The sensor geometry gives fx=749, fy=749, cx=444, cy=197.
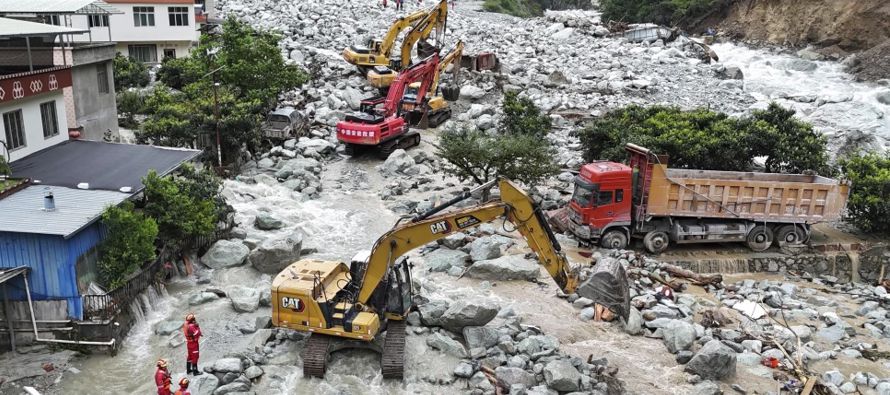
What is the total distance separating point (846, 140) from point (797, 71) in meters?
16.2

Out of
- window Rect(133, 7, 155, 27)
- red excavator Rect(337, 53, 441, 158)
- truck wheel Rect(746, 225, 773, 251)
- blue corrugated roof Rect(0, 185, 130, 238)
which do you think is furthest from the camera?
window Rect(133, 7, 155, 27)

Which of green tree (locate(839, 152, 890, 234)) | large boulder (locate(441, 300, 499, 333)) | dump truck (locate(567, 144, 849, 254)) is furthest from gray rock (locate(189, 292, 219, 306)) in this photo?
green tree (locate(839, 152, 890, 234))

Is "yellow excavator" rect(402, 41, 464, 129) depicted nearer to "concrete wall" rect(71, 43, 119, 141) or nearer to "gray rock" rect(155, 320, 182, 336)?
"concrete wall" rect(71, 43, 119, 141)

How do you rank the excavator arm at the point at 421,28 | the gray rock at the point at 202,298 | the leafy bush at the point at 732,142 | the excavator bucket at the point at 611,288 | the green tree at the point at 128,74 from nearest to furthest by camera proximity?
1. the excavator bucket at the point at 611,288
2. the gray rock at the point at 202,298
3. the leafy bush at the point at 732,142
4. the green tree at the point at 128,74
5. the excavator arm at the point at 421,28

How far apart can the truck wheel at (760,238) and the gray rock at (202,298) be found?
47.5ft

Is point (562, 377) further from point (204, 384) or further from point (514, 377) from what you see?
point (204, 384)

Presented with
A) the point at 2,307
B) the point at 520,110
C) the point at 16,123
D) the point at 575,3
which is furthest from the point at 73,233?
the point at 575,3

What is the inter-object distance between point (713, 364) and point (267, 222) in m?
13.0

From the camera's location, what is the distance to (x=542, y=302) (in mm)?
17219

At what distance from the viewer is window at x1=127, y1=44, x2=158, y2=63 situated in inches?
1567

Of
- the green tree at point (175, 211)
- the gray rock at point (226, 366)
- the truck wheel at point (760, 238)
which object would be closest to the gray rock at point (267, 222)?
the green tree at point (175, 211)

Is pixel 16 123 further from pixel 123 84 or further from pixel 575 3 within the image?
pixel 575 3

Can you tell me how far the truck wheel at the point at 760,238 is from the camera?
2114cm

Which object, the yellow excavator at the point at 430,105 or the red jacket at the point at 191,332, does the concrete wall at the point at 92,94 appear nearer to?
the yellow excavator at the point at 430,105
